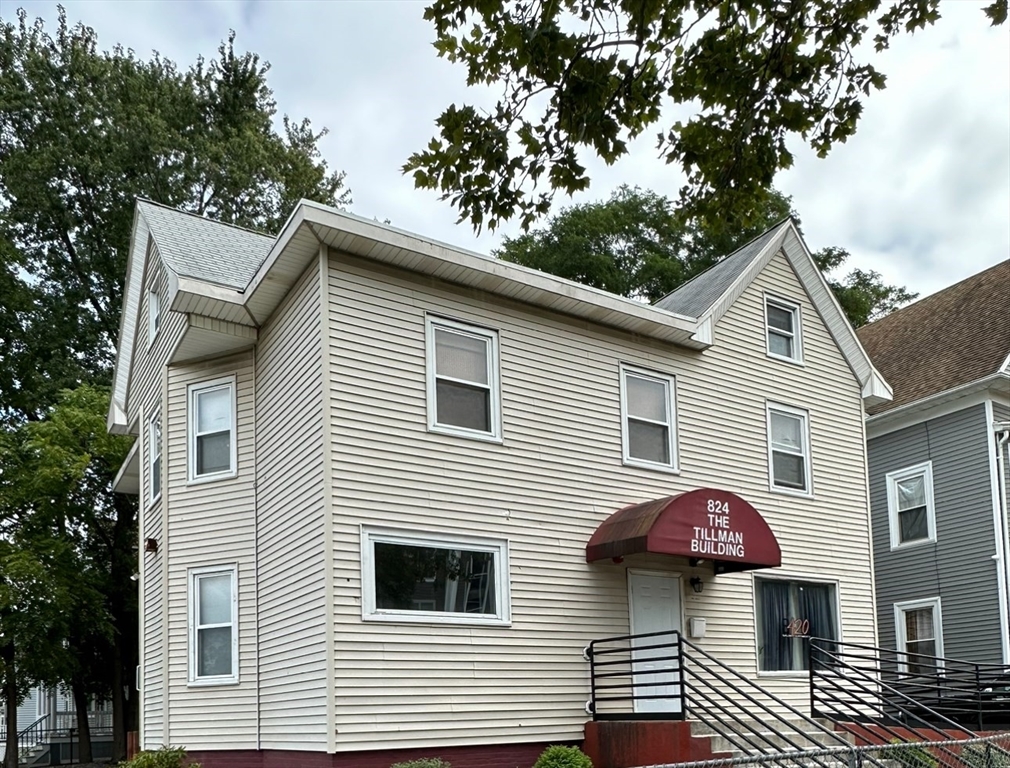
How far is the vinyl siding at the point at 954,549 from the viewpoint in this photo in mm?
23141

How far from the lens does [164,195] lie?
34.4m

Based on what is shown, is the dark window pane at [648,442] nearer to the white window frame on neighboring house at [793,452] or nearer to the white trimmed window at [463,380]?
the white window frame on neighboring house at [793,452]

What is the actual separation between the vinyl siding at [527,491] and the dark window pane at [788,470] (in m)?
0.33

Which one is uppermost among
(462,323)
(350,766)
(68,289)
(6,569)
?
(68,289)

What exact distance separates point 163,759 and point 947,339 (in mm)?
19650

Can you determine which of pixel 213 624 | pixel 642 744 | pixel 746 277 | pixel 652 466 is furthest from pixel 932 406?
pixel 213 624

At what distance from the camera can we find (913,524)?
25031 mm

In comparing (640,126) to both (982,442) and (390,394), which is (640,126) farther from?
(982,442)

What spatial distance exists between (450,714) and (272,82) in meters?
31.4

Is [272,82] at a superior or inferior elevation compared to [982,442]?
superior

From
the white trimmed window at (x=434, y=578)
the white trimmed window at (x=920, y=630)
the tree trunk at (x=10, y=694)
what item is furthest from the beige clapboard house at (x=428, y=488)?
the tree trunk at (x=10, y=694)

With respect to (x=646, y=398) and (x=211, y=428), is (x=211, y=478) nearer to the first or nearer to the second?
(x=211, y=428)

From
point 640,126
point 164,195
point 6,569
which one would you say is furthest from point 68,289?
point 640,126

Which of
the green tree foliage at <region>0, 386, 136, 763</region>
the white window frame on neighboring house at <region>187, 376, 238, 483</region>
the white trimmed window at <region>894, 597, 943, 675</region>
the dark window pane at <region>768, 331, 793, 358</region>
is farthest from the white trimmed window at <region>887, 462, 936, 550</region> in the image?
the green tree foliage at <region>0, 386, 136, 763</region>
